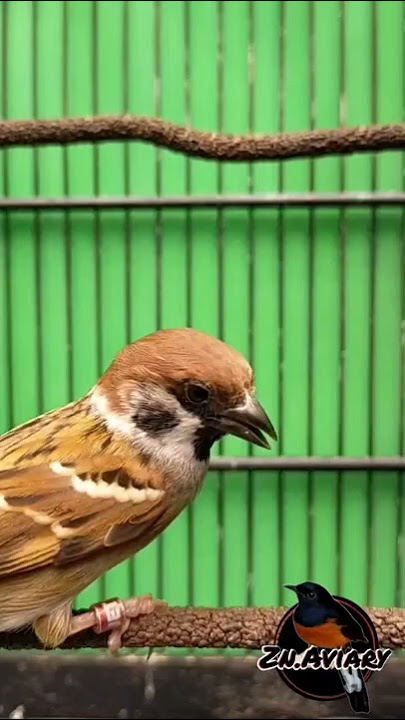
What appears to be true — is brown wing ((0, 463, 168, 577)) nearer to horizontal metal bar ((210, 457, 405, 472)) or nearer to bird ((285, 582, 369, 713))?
bird ((285, 582, 369, 713))

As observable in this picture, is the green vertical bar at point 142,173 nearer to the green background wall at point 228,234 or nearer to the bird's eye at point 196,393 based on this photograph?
the green background wall at point 228,234

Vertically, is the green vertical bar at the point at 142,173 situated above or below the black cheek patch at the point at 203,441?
above

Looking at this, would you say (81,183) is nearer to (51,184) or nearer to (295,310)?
(51,184)

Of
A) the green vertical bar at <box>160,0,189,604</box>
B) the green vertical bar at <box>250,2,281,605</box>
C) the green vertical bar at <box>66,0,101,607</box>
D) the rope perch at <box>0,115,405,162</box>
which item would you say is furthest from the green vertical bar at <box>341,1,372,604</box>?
the rope perch at <box>0,115,405,162</box>

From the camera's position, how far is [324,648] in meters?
0.53

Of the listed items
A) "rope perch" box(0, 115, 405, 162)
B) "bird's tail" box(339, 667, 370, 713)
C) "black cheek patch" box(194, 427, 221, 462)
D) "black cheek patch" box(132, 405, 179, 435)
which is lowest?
"bird's tail" box(339, 667, 370, 713)

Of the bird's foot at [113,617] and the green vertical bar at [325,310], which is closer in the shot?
the bird's foot at [113,617]

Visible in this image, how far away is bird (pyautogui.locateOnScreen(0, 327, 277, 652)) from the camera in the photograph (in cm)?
59

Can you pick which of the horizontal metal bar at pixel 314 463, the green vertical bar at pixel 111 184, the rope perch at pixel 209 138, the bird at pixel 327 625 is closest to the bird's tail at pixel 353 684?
the bird at pixel 327 625

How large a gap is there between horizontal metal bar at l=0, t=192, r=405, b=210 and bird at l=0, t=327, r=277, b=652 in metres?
0.60

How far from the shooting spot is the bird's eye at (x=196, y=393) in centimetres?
55

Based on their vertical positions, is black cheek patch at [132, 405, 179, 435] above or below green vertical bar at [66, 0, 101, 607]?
below

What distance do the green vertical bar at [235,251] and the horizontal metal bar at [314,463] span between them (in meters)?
0.03

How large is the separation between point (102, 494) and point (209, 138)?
29 centimetres
